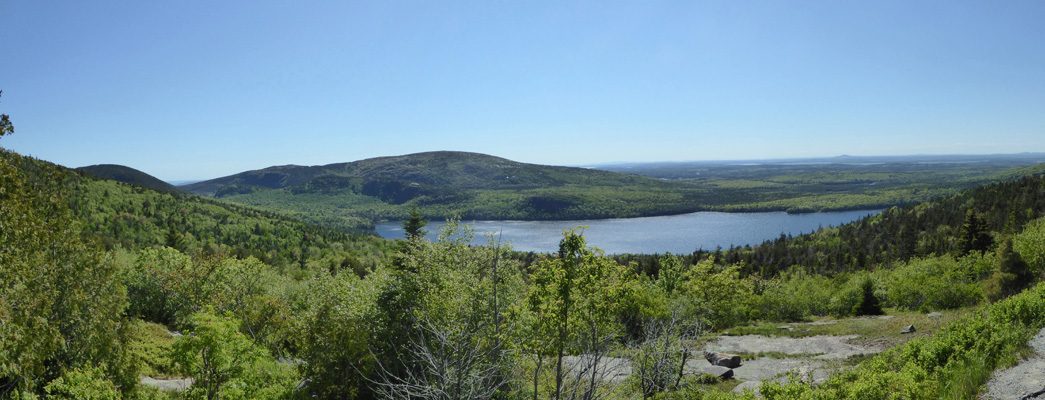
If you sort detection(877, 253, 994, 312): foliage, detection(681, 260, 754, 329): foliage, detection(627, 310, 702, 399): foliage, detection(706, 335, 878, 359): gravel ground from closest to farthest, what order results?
1. detection(627, 310, 702, 399): foliage
2. detection(706, 335, 878, 359): gravel ground
3. detection(681, 260, 754, 329): foliage
4. detection(877, 253, 994, 312): foliage

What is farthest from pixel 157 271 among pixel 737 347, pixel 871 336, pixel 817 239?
pixel 817 239

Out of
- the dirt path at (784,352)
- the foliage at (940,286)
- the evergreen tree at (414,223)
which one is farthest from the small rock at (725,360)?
the evergreen tree at (414,223)

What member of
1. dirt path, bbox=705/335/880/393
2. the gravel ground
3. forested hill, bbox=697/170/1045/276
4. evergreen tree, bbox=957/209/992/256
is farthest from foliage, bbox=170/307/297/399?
forested hill, bbox=697/170/1045/276

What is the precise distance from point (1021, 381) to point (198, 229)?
5537 inches

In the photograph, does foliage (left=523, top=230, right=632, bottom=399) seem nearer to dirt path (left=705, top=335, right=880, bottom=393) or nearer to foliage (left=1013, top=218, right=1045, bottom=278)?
dirt path (left=705, top=335, right=880, bottom=393)

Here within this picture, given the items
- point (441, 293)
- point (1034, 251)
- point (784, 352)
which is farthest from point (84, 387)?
point (1034, 251)

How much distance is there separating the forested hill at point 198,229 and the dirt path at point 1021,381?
79.6 metres

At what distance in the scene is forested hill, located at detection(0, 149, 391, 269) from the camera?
94312 mm

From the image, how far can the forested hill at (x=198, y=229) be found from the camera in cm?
9431

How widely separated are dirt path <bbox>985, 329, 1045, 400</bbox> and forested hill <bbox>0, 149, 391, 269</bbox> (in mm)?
79594

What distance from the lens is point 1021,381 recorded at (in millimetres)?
9664

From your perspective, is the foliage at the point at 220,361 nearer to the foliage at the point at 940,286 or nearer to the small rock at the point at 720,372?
the small rock at the point at 720,372

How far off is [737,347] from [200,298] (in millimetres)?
39732

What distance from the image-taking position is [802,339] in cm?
3403
